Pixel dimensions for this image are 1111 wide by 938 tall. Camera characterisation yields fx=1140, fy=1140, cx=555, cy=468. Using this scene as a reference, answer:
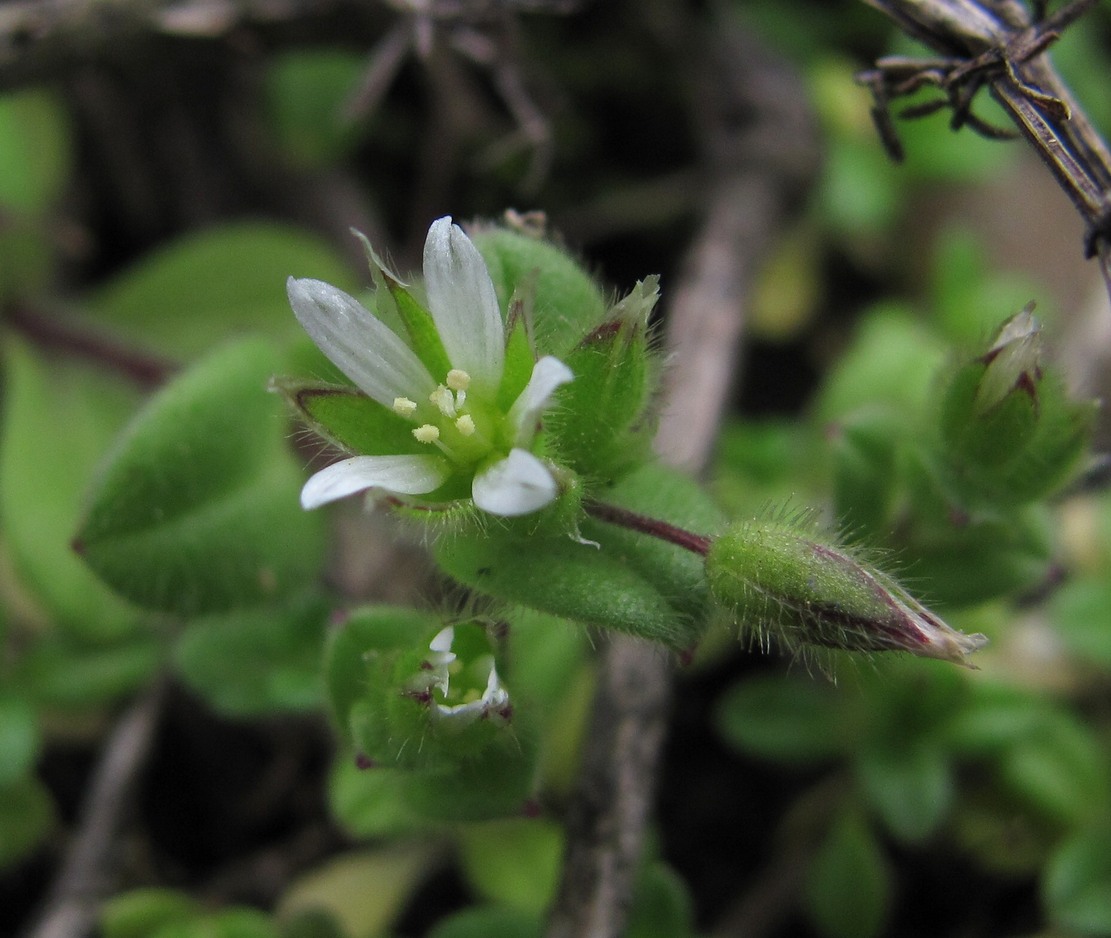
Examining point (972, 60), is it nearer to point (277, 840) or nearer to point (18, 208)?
point (277, 840)

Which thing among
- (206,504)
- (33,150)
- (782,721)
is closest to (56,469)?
(206,504)

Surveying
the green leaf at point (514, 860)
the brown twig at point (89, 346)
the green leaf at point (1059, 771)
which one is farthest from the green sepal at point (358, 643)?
the green leaf at point (1059, 771)

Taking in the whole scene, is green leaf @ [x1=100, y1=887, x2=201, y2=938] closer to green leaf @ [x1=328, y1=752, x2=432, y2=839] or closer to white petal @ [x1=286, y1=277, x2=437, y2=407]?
green leaf @ [x1=328, y1=752, x2=432, y2=839]

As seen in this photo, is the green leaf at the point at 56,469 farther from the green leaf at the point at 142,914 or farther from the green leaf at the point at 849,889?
the green leaf at the point at 849,889

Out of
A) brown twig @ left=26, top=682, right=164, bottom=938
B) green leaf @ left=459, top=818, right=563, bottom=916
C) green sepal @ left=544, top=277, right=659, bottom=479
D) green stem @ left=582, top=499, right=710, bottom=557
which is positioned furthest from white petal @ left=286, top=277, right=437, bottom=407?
brown twig @ left=26, top=682, right=164, bottom=938

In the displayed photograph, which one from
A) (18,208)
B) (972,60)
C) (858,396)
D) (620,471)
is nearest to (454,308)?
(620,471)
